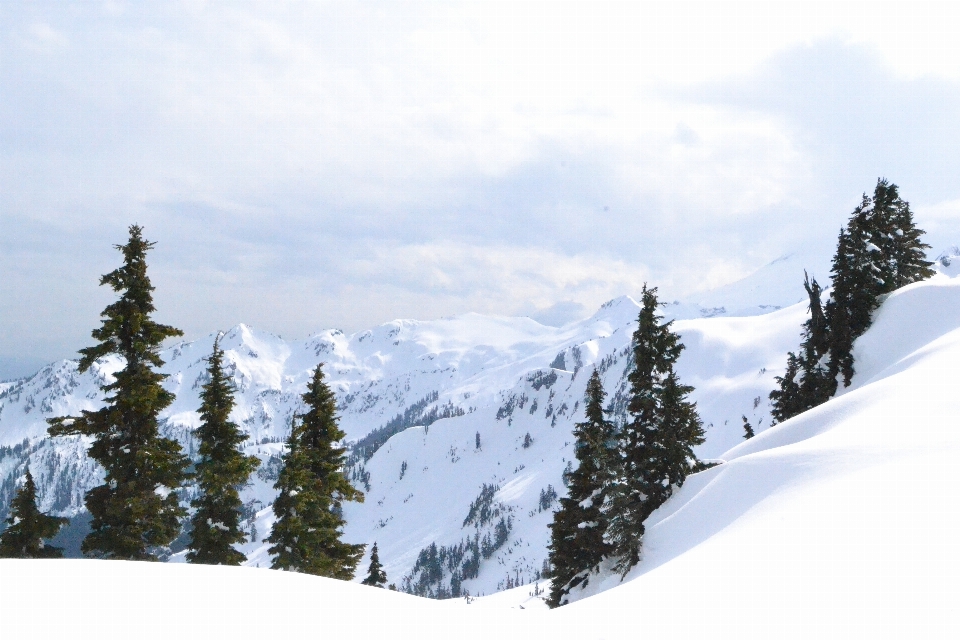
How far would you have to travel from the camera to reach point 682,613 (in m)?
9.48

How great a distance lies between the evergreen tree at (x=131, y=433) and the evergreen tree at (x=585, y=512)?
687 inches

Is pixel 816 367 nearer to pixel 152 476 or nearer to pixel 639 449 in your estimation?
pixel 639 449

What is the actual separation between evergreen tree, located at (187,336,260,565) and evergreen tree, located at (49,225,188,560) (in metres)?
3.76

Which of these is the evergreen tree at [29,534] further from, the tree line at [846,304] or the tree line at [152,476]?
the tree line at [846,304]

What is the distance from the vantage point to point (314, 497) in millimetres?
23609

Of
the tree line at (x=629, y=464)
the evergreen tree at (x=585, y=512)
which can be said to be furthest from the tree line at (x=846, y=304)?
the evergreen tree at (x=585, y=512)

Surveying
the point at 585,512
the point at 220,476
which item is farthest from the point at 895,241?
the point at 220,476

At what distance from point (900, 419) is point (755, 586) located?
13.2 metres

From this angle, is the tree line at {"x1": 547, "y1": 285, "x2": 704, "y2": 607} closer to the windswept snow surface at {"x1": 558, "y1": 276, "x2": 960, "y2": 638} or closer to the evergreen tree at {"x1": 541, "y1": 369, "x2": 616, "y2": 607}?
the evergreen tree at {"x1": 541, "y1": 369, "x2": 616, "y2": 607}

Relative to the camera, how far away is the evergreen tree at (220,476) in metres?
22.7

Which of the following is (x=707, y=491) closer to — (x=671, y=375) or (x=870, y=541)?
(x=671, y=375)

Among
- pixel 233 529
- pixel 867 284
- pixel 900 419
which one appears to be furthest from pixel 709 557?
pixel 867 284

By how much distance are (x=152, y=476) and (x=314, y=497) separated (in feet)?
22.3

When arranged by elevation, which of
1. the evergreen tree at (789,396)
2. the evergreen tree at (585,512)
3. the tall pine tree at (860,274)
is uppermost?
the tall pine tree at (860,274)
